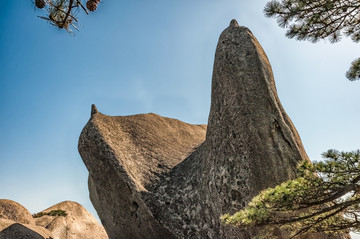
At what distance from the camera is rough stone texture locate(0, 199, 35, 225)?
500 inches

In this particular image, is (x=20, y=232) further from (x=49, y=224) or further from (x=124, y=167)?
(x=49, y=224)

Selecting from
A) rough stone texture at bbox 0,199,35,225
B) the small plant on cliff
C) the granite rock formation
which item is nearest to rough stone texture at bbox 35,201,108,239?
the granite rock formation

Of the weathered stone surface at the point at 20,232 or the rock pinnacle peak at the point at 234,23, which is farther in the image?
the weathered stone surface at the point at 20,232

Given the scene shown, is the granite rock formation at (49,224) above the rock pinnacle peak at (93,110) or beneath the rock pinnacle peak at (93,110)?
beneath

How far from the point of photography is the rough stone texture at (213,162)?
23.3 ft

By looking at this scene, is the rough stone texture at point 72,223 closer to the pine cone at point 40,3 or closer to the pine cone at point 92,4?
the pine cone at point 40,3

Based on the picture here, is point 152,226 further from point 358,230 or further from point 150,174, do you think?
point 358,230

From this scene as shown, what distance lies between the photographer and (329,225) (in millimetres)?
5199

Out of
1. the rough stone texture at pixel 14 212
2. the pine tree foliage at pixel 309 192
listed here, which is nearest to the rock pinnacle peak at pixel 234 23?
the pine tree foliage at pixel 309 192

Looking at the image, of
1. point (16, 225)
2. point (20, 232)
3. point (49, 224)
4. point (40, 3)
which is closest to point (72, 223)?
point (49, 224)

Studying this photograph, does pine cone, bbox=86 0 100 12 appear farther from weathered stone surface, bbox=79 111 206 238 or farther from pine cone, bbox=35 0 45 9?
weathered stone surface, bbox=79 111 206 238

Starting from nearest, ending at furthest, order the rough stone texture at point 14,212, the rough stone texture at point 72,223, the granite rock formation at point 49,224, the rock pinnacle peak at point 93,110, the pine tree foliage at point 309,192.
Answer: the pine tree foliage at point 309,192 → the granite rock formation at point 49,224 → the rock pinnacle peak at point 93,110 → the rough stone texture at point 14,212 → the rough stone texture at point 72,223

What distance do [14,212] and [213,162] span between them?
1045cm

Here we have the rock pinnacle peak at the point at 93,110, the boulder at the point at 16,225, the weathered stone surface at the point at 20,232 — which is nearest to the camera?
the weathered stone surface at the point at 20,232
